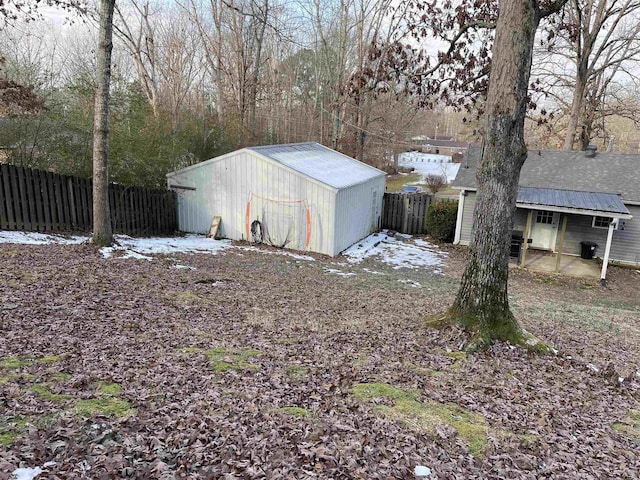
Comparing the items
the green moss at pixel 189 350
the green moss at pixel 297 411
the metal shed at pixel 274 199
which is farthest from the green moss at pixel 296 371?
the metal shed at pixel 274 199

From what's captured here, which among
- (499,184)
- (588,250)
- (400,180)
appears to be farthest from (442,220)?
(400,180)

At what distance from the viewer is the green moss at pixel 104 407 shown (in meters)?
3.27

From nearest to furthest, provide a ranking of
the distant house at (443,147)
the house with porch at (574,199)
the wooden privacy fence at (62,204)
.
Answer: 1. the wooden privacy fence at (62,204)
2. the house with porch at (574,199)
3. the distant house at (443,147)

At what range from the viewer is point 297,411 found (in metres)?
3.64

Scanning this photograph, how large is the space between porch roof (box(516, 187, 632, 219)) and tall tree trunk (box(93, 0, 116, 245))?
10839 millimetres

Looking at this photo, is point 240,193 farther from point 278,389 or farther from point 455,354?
point 278,389

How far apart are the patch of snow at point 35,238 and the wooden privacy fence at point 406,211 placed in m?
12.2

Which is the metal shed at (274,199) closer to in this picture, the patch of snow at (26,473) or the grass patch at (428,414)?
the grass patch at (428,414)

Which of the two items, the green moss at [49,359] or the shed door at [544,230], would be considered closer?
the green moss at [49,359]

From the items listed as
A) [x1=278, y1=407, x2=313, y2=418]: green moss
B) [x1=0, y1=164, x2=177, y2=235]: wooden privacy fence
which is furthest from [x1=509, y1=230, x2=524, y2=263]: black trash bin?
[x1=278, y1=407, x2=313, y2=418]: green moss

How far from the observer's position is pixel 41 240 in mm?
10211

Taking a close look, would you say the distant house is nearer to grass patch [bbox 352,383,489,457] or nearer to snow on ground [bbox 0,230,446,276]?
snow on ground [bbox 0,230,446,276]

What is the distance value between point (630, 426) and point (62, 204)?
12425 mm

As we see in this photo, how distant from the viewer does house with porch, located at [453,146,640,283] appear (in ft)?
48.5
